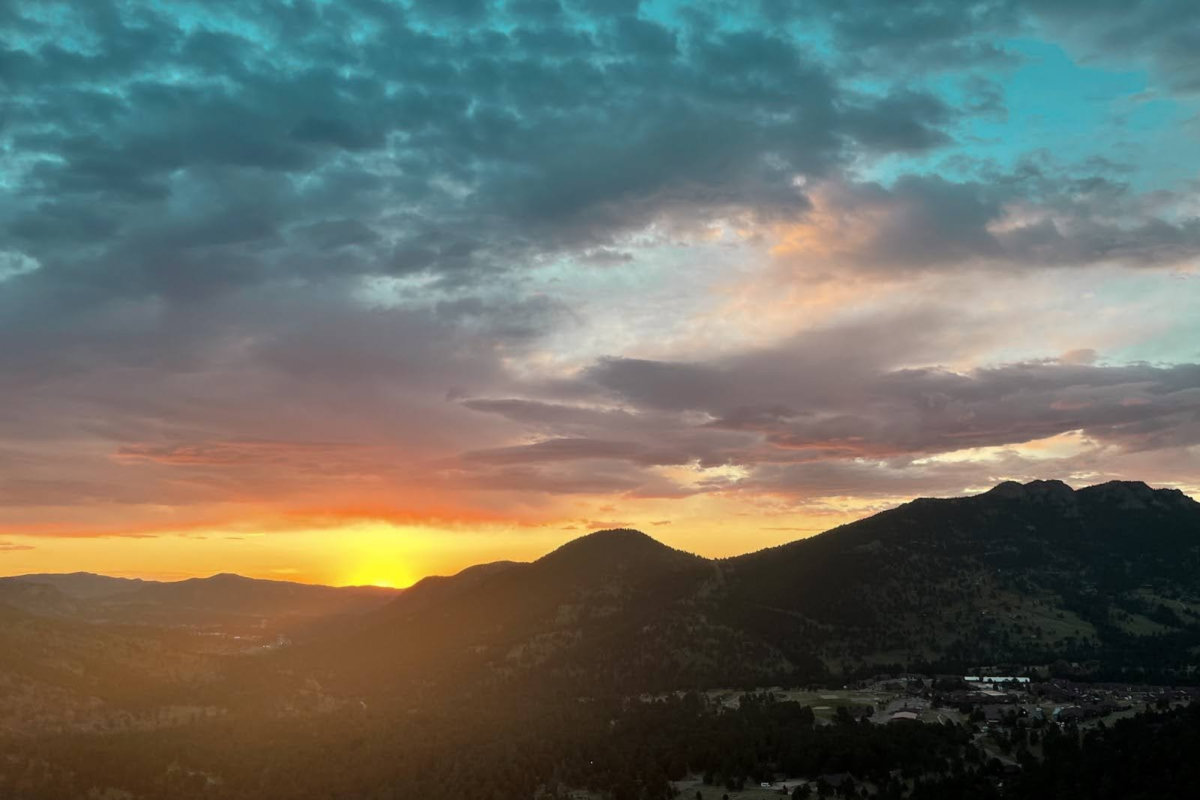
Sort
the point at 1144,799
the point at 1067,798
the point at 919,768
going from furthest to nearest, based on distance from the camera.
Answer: the point at 919,768
the point at 1067,798
the point at 1144,799

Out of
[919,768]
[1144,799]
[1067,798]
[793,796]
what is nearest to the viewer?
[1144,799]

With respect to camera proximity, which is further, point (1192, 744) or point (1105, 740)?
point (1105, 740)

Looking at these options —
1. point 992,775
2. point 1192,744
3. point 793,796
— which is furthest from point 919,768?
point 1192,744

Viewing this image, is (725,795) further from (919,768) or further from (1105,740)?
(1105,740)

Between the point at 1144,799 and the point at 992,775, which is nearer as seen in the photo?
the point at 1144,799

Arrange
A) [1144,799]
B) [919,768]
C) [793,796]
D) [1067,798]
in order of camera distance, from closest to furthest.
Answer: [1144,799] → [1067,798] → [793,796] → [919,768]

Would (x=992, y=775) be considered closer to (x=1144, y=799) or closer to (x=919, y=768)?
(x=919, y=768)

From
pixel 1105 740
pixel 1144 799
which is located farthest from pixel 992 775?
pixel 1144 799

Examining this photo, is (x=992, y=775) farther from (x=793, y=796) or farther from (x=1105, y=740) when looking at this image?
(x=793, y=796)
